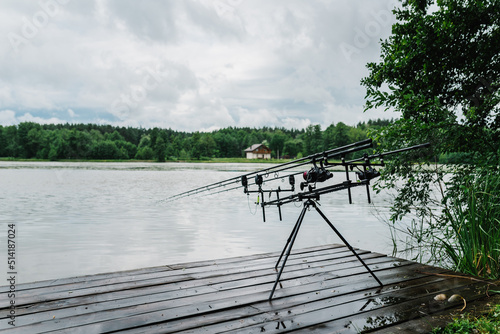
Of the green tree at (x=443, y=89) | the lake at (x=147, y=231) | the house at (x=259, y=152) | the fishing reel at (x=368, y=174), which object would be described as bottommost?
the lake at (x=147, y=231)

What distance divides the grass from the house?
6587cm

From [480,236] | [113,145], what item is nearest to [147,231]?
[480,236]

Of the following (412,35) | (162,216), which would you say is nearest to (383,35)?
(412,35)

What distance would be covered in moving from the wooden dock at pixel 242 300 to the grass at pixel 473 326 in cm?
12

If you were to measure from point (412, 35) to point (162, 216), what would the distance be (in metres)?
10.1

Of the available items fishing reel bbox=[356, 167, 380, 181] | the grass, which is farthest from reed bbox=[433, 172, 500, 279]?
fishing reel bbox=[356, 167, 380, 181]

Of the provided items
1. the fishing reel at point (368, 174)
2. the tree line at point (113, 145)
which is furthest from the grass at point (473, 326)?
the tree line at point (113, 145)

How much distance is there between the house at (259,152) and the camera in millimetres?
69500

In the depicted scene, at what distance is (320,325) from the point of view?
8.79 ft

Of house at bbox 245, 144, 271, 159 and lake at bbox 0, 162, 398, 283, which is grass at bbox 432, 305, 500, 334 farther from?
house at bbox 245, 144, 271, 159

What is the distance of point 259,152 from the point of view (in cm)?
6962

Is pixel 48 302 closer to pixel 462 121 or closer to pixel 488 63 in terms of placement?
pixel 462 121

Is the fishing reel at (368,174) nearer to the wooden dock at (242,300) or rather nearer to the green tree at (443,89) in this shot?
the wooden dock at (242,300)

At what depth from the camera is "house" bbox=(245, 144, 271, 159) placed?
69500 millimetres
